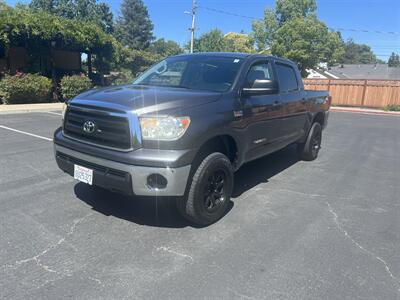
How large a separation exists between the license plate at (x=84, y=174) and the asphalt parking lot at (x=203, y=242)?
503 mm

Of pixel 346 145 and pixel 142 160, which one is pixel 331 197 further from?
pixel 346 145

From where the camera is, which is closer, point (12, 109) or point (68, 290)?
point (68, 290)

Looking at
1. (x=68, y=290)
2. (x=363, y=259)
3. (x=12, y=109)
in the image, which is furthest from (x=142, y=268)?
(x=12, y=109)

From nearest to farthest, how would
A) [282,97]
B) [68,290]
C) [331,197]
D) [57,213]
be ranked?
1. [68,290]
2. [57,213]
3. [331,197]
4. [282,97]

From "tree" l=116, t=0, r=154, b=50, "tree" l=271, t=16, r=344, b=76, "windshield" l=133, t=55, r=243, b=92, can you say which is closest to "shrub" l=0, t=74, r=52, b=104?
"windshield" l=133, t=55, r=243, b=92

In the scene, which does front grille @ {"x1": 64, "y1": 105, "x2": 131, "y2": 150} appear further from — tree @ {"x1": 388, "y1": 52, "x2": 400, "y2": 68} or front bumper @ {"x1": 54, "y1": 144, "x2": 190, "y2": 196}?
tree @ {"x1": 388, "y1": 52, "x2": 400, "y2": 68}

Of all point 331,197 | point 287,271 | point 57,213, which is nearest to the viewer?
point 287,271

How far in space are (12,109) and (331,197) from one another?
40.4 ft

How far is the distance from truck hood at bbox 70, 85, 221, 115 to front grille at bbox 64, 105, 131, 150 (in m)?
0.10

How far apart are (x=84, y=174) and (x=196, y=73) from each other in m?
2.02

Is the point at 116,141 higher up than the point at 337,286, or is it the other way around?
the point at 116,141

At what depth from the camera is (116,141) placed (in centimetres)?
349

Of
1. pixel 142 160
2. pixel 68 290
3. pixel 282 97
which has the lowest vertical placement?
pixel 68 290

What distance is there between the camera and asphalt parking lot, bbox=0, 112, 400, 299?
9.29ft
